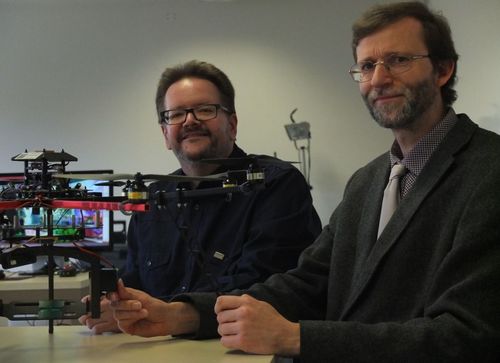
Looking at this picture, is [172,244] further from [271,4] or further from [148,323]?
[271,4]

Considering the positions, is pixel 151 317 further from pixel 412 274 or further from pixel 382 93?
pixel 382 93

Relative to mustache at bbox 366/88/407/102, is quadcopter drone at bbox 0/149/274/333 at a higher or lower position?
lower

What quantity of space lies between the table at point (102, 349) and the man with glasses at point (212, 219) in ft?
0.90

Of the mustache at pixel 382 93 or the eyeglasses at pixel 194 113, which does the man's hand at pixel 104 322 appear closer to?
the eyeglasses at pixel 194 113

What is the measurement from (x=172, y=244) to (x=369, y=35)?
0.83 m

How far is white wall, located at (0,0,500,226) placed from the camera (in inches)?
151

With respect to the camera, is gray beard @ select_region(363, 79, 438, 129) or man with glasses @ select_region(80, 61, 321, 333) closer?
gray beard @ select_region(363, 79, 438, 129)

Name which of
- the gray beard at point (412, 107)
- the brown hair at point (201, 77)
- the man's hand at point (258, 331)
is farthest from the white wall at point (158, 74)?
the man's hand at point (258, 331)

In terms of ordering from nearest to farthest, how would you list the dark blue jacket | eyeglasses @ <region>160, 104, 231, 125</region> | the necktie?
1. the necktie
2. the dark blue jacket
3. eyeglasses @ <region>160, 104, 231, 125</region>

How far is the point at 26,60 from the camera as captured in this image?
13.0ft

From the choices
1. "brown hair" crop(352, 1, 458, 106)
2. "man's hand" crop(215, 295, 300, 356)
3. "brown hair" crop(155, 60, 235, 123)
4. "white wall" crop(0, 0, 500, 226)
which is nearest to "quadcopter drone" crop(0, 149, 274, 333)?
"man's hand" crop(215, 295, 300, 356)

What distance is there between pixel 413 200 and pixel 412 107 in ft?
0.79

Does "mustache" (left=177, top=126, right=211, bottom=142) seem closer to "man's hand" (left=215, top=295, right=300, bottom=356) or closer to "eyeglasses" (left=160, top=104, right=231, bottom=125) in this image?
"eyeglasses" (left=160, top=104, right=231, bottom=125)

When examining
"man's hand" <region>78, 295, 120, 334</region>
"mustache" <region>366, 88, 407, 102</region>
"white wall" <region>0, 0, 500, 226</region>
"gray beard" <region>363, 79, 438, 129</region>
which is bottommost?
"man's hand" <region>78, 295, 120, 334</region>
